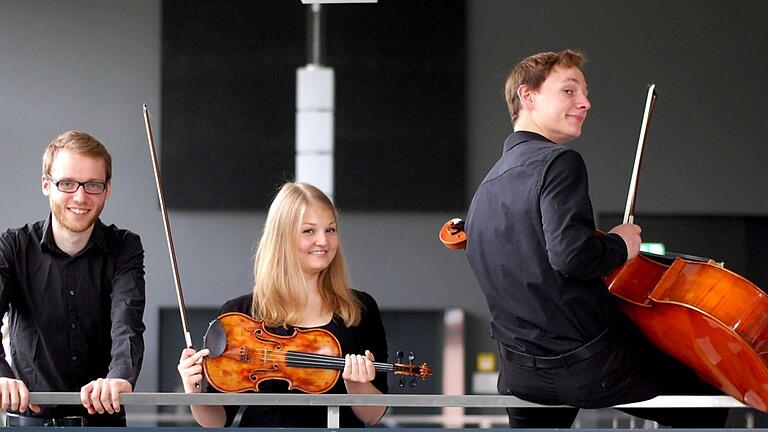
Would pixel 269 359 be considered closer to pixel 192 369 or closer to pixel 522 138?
pixel 192 369

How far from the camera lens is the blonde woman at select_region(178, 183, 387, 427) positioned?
3088mm

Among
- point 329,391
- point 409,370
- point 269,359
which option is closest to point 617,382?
point 409,370

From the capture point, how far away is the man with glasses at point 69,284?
3.12 metres

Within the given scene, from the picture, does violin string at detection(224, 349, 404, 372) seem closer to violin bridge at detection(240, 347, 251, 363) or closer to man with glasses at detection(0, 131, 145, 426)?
violin bridge at detection(240, 347, 251, 363)

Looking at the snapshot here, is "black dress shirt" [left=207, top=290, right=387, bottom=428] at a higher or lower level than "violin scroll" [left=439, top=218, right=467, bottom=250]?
lower

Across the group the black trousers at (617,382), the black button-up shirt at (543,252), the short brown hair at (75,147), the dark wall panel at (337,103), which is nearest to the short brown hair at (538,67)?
the black button-up shirt at (543,252)

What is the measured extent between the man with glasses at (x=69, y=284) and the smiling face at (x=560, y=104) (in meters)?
1.14

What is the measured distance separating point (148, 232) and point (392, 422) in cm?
206

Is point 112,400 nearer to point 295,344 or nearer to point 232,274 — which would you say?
point 295,344

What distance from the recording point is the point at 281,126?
8.01m

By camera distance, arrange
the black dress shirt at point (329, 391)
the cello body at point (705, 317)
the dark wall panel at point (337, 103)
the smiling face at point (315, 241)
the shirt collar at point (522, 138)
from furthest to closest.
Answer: the dark wall panel at point (337, 103) < the smiling face at point (315, 241) < the black dress shirt at point (329, 391) < the shirt collar at point (522, 138) < the cello body at point (705, 317)

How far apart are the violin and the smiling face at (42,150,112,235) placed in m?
0.45

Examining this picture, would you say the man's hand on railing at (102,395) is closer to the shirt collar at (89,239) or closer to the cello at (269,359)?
the cello at (269,359)

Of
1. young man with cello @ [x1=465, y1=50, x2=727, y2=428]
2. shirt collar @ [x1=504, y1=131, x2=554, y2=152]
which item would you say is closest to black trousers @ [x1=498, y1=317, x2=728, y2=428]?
young man with cello @ [x1=465, y1=50, x2=727, y2=428]
